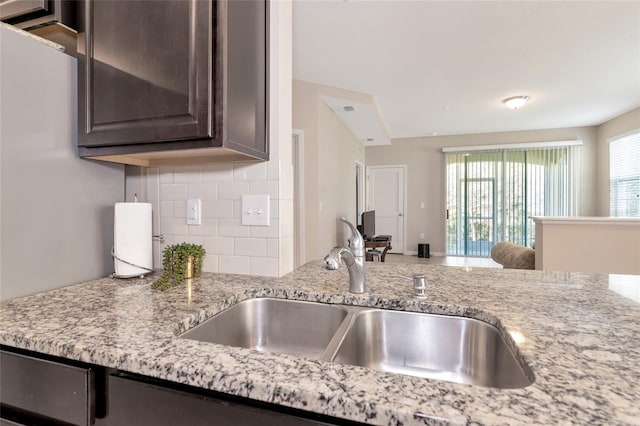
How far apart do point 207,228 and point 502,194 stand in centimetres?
688

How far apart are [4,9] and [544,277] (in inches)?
86.0

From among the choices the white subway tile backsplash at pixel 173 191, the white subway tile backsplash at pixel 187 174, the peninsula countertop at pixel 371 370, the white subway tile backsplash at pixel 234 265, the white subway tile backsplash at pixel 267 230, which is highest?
the white subway tile backsplash at pixel 187 174

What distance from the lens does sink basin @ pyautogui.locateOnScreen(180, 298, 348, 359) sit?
0.95 m

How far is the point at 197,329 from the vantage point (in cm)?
81

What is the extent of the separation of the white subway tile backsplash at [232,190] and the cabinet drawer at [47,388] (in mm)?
736

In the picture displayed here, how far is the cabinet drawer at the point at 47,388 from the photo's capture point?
629 millimetres

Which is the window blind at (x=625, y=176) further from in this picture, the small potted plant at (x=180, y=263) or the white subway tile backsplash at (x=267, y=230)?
the small potted plant at (x=180, y=263)

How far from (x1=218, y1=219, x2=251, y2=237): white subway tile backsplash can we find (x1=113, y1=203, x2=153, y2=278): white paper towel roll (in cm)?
29

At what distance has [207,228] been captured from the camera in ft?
4.24

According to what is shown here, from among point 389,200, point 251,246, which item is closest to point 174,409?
point 251,246

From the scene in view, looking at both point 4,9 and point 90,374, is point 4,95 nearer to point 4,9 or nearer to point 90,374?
point 4,9

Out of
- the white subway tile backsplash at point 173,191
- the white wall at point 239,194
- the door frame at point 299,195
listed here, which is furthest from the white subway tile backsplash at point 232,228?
the door frame at point 299,195

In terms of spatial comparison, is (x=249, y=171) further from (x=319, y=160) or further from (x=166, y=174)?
(x=319, y=160)

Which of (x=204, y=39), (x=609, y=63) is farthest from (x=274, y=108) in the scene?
(x=609, y=63)
